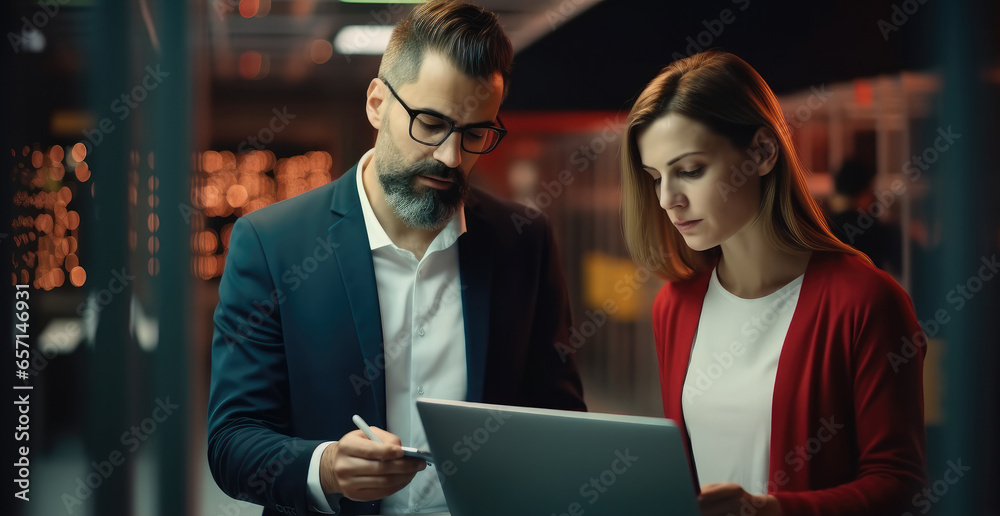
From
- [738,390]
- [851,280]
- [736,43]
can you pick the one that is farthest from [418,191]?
[736,43]

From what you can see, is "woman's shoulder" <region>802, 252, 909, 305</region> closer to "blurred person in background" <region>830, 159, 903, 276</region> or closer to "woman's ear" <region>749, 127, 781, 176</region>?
"woman's ear" <region>749, 127, 781, 176</region>

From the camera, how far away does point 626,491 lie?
1188mm

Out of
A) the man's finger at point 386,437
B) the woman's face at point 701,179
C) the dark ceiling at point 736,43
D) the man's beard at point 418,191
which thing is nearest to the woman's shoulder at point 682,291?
the woman's face at point 701,179

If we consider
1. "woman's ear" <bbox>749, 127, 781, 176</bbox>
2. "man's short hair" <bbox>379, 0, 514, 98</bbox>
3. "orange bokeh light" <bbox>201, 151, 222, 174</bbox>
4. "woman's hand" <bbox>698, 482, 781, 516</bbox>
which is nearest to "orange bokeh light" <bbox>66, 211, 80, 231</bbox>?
"orange bokeh light" <bbox>201, 151, 222, 174</bbox>

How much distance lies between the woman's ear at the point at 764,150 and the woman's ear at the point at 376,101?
0.88 metres

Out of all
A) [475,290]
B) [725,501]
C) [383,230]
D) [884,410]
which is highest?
[383,230]

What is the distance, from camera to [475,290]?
1.89m

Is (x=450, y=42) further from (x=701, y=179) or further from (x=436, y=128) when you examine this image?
(x=701, y=179)

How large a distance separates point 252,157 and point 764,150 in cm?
308

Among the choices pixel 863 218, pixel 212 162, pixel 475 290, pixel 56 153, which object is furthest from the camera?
pixel 863 218

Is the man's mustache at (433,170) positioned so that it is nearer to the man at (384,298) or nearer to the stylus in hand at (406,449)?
the man at (384,298)

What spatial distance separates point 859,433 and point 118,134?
3076mm

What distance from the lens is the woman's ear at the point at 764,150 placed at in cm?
168

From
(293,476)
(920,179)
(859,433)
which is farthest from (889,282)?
(920,179)
